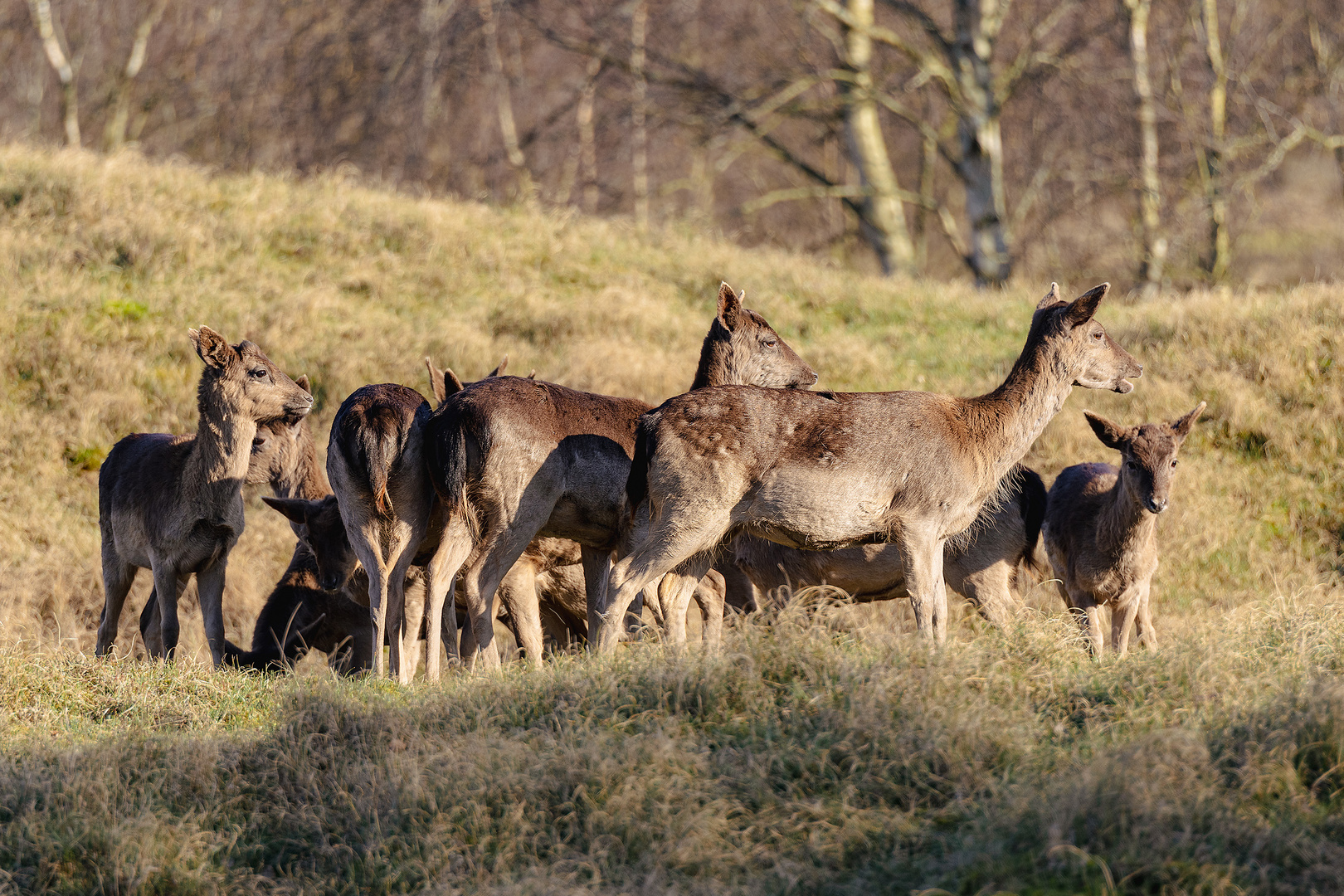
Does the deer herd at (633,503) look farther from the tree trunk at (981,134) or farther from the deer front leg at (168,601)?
the tree trunk at (981,134)

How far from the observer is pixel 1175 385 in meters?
14.4

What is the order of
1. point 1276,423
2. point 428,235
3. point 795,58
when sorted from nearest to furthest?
point 1276,423 < point 428,235 < point 795,58

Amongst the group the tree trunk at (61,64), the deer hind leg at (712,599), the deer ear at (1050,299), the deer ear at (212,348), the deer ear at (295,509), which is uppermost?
the tree trunk at (61,64)

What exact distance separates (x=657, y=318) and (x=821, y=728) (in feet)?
35.3

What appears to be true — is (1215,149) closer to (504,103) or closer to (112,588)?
(504,103)

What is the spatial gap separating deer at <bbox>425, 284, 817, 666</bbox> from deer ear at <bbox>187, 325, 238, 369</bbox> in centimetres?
196

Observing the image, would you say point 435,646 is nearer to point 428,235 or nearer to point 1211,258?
point 428,235

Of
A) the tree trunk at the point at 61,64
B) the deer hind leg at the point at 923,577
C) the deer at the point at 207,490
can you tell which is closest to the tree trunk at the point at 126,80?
the tree trunk at the point at 61,64

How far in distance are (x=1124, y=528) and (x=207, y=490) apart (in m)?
6.75

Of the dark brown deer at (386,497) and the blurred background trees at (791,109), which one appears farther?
the blurred background trees at (791,109)

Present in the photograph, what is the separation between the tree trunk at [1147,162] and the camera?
76.8 ft

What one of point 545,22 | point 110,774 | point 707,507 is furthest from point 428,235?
point 110,774

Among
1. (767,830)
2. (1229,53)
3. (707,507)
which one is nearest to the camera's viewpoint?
(767,830)

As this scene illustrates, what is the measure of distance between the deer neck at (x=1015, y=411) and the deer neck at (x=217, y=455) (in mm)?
5308
